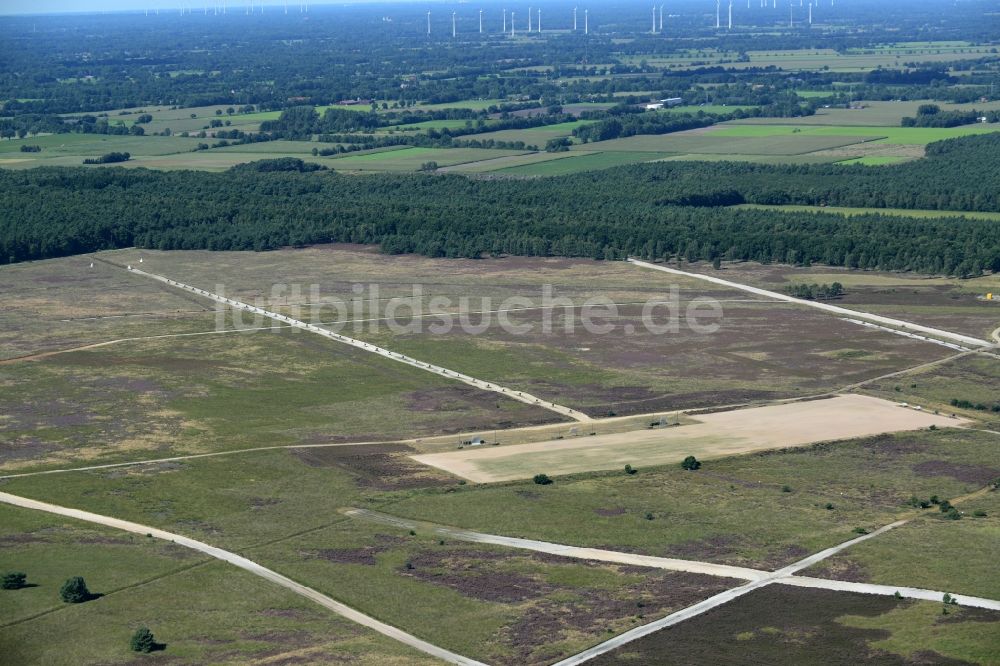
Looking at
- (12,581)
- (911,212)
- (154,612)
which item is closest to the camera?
(154,612)

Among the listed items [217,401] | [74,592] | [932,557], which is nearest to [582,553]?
[932,557]

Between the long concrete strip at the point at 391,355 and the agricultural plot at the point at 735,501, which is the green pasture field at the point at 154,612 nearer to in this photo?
the agricultural plot at the point at 735,501

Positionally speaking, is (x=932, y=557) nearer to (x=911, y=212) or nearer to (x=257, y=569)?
(x=257, y=569)

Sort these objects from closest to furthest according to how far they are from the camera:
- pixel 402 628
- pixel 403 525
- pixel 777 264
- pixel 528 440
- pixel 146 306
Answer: pixel 402 628 → pixel 403 525 → pixel 528 440 → pixel 146 306 → pixel 777 264

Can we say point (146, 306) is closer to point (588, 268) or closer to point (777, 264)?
point (588, 268)

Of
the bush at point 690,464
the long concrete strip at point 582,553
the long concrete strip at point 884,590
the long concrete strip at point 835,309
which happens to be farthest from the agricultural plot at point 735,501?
the long concrete strip at point 835,309

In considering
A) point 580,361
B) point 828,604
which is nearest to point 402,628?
point 828,604

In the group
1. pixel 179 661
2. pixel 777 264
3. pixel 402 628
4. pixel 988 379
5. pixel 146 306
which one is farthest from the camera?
pixel 777 264
